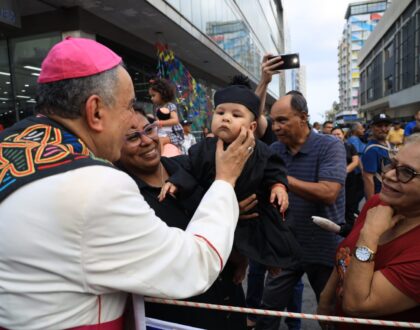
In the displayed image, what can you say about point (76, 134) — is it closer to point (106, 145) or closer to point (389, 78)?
point (106, 145)

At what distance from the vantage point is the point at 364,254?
142cm

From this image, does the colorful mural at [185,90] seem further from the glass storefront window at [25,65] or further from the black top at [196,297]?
the black top at [196,297]

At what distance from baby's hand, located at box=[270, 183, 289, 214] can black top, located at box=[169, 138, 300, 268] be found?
0.05 meters

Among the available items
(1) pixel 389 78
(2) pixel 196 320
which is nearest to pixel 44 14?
(2) pixel 196 320

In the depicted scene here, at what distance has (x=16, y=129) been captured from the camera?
3.55 feet

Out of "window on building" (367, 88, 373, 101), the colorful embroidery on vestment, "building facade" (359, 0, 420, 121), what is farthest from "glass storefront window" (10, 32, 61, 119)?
"window on building" (367, 88, 373, 101)

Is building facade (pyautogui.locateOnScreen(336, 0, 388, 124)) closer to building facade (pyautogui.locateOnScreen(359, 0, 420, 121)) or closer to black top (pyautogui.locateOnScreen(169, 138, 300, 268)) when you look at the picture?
building facade (pyautogui.locateOnScreen(359, 0, 420, 121))

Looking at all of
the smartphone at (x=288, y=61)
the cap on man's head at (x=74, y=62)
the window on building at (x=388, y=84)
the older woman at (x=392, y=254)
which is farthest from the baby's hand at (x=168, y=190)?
the window on building at (x=388, y=84)

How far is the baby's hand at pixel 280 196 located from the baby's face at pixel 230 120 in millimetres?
358

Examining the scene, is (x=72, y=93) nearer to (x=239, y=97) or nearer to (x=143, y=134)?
(x=143, y=134)

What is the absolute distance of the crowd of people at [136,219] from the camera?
3.07 ft

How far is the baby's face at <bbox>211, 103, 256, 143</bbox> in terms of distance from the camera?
73.9 inches

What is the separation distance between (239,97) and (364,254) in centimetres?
106

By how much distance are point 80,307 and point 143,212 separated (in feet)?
1.08
